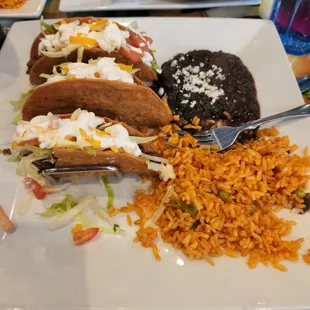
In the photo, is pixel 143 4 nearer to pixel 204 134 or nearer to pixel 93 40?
pixel 93 40

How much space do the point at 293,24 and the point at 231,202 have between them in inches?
69.5

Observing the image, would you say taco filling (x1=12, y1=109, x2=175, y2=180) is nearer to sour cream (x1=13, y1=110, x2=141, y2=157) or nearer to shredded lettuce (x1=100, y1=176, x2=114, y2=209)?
sour cream (x1=13, y1=110, x2=141, y2=157)

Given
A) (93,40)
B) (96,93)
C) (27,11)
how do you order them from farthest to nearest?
(27,11) < (93,40) < (96,93)

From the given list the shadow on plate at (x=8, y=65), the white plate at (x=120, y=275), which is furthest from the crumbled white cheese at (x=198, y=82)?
the shadow on plate at (x=8, y=65)

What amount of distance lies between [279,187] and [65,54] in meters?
1.45

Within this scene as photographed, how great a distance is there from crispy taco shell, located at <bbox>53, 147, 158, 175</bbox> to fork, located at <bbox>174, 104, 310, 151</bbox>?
40cm

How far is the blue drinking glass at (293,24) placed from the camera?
9.04 feet

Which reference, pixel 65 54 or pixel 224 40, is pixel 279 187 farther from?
pixel 65 54

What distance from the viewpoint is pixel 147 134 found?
2.25m

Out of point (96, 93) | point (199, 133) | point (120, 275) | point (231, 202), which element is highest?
point (96, 93)

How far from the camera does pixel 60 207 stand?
6.21 ft

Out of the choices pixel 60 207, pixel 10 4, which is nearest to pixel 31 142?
pixel 60 207

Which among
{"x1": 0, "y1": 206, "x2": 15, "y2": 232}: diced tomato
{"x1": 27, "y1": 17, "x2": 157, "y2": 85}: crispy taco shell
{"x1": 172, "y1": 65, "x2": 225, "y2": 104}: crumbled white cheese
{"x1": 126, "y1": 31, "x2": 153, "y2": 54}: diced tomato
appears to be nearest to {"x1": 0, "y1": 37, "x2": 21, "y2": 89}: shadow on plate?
{"x1": 27, "y1": 17, "x2": 157, "y2": 85}: crispy taco shell

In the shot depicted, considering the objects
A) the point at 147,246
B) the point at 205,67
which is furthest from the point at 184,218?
the point at 205,67
